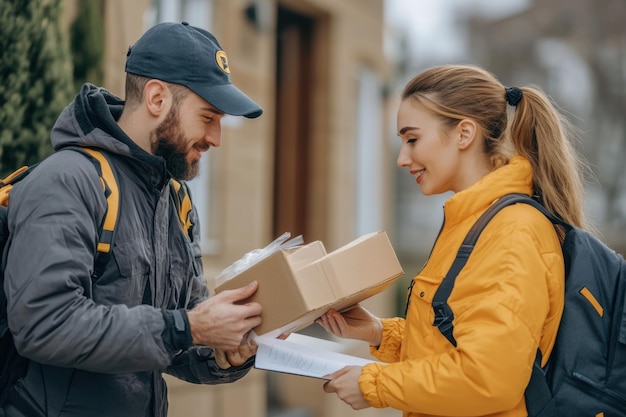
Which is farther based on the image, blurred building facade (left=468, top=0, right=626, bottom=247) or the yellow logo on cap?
blurred building facade (left=468, top=0, right=626, bottom=247)

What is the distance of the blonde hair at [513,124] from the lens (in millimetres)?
2620

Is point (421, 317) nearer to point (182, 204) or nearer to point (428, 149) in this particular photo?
point (428, 149)

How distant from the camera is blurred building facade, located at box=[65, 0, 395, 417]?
6.23 metres

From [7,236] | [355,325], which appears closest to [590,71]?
[355,325]

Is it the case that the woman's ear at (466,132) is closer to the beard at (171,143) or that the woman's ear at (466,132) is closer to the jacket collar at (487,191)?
the jacket collar at (487,191)

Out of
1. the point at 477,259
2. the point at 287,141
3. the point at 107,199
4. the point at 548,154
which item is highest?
the point at 548,154

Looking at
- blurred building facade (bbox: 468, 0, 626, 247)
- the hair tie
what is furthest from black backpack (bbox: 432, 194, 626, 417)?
blurred building facade (bbox: 468, 0, 626, 247)

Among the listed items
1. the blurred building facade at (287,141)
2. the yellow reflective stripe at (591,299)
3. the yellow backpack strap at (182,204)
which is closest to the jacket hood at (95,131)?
the yellow backpack strap at (182,204)

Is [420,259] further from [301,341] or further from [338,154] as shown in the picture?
[301,341]

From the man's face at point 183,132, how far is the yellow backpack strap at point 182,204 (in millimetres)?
189

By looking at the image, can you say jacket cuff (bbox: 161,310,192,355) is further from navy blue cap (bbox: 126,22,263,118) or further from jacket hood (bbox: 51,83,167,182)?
navy blue cap (bbox: 126,22,263,118)

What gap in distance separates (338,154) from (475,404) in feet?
19.4

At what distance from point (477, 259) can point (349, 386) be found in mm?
548

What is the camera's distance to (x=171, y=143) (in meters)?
2.71
